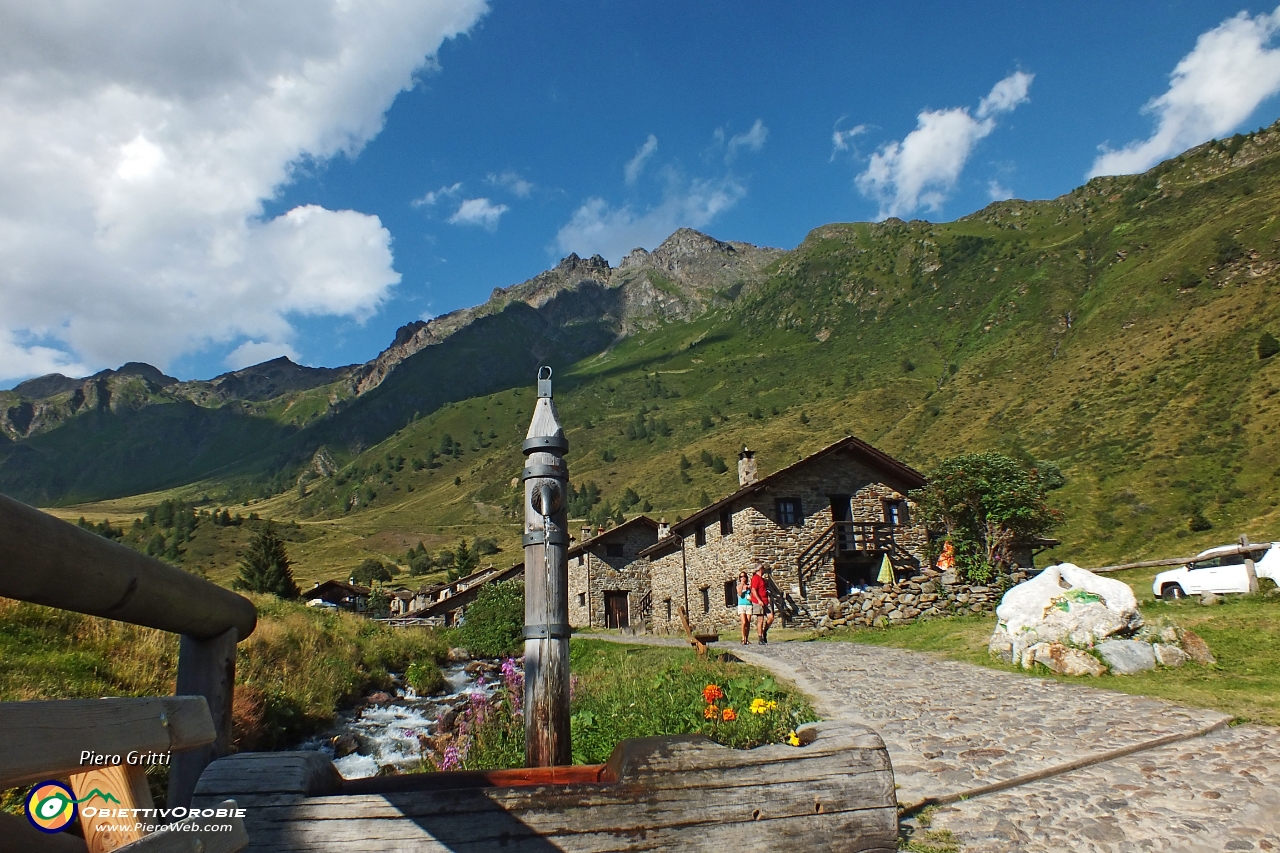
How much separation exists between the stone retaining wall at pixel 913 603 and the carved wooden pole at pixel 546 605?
826 inches

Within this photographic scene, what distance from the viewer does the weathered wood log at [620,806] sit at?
116 inches

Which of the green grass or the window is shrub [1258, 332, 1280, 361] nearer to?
the window

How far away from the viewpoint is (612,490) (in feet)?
404

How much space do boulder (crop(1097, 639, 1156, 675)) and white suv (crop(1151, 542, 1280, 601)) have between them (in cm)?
903

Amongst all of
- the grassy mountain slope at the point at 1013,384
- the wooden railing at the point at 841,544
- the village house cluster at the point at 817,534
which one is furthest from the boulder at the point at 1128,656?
the grassy mountain slope at the point at 1013,384

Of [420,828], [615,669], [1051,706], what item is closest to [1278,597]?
[1051,706]

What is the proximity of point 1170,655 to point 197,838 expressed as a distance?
13.5 m

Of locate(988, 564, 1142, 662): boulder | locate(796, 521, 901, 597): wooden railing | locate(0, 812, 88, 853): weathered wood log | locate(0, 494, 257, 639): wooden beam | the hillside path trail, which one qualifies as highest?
locate(796, 521, 901, 597): wooden railing

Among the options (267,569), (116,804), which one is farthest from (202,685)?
(267,569)

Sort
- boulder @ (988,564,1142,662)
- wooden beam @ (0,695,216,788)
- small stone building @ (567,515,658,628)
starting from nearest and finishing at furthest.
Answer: wooden beam @ (0,695,216,788) → boulder @ (988,564,1142,662) → small stone building @ (567,515,658,628)

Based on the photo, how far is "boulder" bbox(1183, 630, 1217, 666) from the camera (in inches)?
429

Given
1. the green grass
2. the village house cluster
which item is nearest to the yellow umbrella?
the village house cluster

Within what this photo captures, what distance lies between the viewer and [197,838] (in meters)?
1.72

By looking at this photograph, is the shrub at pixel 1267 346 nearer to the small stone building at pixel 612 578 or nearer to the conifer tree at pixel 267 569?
the small stone building at pixel 612 578
